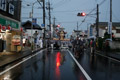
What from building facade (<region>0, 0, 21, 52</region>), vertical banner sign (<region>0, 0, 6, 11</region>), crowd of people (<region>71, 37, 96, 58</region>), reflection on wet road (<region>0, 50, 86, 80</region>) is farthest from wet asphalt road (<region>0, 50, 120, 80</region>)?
vertical banner sign (<region>0, 0, 6, 11</region>)

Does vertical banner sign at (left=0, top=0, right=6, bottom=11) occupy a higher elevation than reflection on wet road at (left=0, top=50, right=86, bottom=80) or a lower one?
higher

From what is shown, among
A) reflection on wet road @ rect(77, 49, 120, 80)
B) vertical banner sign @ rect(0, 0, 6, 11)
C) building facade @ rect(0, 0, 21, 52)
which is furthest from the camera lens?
building facade @ rect(0, 0, 21, 52)

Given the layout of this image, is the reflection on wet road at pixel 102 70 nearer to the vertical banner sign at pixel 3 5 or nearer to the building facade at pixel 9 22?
the building facade at pixel 9 22

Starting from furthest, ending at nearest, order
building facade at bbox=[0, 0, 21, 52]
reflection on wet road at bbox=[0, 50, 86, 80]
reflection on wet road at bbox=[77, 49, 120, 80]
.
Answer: building facade at bbox=[0, 0, 21, 52], reflection on wet road at bbox=[77, 49, 120, 80], reflection on wet road at bbox=[0, 50, 86, 80]

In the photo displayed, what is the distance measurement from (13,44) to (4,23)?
3.61m

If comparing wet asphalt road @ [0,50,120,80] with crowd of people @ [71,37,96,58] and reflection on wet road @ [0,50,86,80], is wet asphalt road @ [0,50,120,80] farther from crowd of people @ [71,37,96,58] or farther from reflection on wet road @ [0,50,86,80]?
crowd of people @ [71,37,96,58]

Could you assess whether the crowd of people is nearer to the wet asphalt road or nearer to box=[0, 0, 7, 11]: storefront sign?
the wet asphalt road

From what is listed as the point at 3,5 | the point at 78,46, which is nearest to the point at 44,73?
the point at 78,46

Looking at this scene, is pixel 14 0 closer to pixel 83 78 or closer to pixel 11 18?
pixel 11 18

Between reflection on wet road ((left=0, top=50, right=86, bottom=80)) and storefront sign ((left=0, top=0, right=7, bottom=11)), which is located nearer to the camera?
reflection on wet road ((left=0, top=50, right=86, bottom=80))

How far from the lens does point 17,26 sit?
21891 millimetres

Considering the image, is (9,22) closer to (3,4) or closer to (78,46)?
(3,4)

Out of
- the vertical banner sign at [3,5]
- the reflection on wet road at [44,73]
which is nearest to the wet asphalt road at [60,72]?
the reflection on wet road at [44,73]

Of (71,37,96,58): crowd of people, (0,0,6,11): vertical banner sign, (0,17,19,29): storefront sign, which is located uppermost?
(0,0,6,11): vertical banner sign
